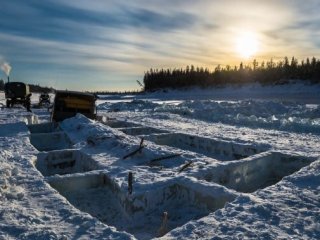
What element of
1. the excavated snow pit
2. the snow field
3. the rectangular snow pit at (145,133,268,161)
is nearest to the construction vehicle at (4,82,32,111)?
the rectangular snow pit at (145,133,268,161)

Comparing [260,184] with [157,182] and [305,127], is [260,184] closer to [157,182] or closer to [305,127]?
[157,182]

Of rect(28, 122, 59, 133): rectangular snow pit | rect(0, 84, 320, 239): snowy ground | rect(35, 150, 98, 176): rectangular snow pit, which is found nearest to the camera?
rect(0, 84, 320, 239): snowy ground

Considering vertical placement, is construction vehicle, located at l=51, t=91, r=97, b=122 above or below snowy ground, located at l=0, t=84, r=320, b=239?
above

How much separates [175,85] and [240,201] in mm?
98000

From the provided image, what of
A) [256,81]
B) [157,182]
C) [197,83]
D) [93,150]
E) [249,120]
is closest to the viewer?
[157,182]

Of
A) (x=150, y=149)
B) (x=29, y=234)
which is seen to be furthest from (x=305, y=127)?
(x=29, y=234)

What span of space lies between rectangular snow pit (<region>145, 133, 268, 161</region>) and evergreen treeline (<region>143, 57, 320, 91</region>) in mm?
61924

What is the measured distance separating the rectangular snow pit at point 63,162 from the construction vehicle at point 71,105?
24.0ft

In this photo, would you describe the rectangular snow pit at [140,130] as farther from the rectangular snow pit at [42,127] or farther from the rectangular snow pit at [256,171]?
the rectangular snow pit at [256,171]

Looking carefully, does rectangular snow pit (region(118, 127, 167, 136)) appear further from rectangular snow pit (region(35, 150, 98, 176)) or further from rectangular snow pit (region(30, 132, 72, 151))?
rectangular snow pit (region(35, 150, 98, 176))

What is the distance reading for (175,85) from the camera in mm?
102625

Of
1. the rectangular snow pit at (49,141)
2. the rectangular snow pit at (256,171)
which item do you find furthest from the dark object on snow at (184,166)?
the rectangular snow pit at (49,141)

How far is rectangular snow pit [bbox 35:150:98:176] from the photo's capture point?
9.02m

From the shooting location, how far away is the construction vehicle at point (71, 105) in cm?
1655
